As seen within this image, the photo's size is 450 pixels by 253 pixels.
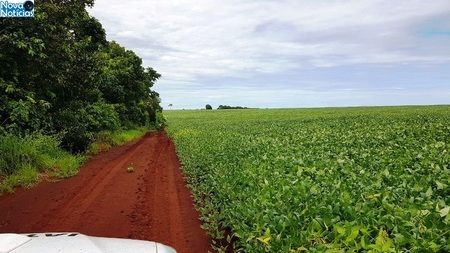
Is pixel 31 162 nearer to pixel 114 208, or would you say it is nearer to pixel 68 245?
pixel 114 208

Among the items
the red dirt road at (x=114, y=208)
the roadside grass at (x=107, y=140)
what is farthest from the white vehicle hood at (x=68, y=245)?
the roadside grass at (x=107, y=140)

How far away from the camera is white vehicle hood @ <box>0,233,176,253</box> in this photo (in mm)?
2061

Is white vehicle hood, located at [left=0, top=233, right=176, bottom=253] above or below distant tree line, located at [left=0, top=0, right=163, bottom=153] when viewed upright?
below

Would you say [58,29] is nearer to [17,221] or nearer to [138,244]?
[17,221]

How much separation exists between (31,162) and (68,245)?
987 cm

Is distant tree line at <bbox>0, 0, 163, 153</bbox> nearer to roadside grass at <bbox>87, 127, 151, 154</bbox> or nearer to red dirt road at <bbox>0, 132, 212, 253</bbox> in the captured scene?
roadside grass at <bbox>87, 127, 151, 154</bbox>

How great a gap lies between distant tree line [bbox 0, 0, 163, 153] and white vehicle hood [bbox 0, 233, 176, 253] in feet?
31.1

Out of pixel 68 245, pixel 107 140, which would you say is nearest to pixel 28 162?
pixel 107 140

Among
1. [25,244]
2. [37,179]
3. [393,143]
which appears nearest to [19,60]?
[37,179]

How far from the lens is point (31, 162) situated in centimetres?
1072

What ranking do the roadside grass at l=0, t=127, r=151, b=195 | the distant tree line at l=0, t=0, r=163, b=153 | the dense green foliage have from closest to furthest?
the dense green foliage → the roadside grass at l=0, t=127, r=151, b=195 → the distant tree line at l=0, t=0, r=163, b=153

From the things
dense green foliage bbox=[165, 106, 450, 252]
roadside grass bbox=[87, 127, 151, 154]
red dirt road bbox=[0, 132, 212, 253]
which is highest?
dense green foliage bbox=[165, 106, 450, 252]

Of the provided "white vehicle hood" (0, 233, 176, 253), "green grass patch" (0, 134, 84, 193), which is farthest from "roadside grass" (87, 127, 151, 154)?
"white vehicle hood" (0, 233, 176, 253)

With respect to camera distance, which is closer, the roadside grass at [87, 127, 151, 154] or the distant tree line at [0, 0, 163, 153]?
the distant tree line at [0, 0, 163, 153]
